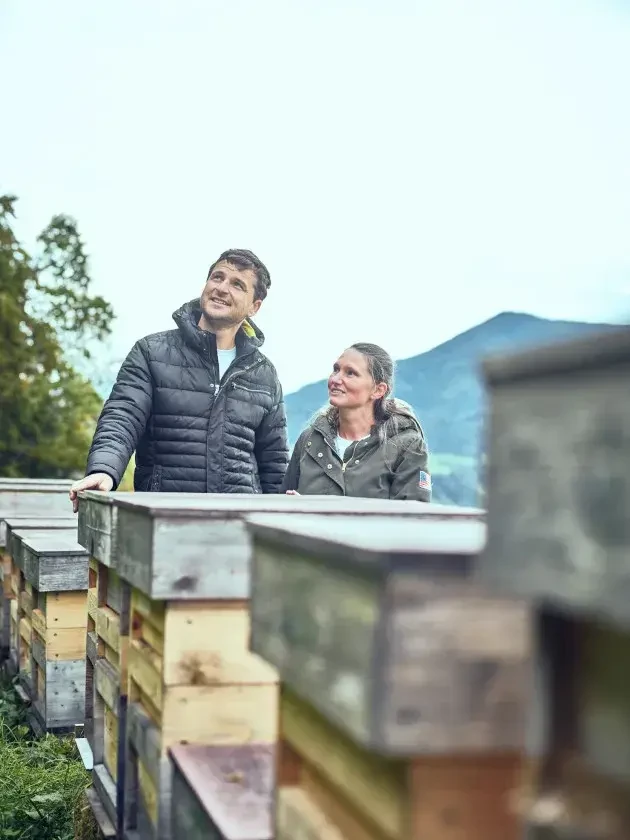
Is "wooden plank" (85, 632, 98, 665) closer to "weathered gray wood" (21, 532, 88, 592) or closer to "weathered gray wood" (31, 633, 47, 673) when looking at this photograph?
"weathered gray wood" (21, 532, 88, 592)

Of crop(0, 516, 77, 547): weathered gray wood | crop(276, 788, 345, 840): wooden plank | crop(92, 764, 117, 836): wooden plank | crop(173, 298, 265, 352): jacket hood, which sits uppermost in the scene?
crop(173, 298, 265, 352): jacket hood

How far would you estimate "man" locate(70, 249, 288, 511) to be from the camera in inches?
156

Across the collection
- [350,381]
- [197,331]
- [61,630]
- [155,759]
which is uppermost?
[197,331]

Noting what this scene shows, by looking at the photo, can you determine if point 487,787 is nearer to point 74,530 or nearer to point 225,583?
point 225,583

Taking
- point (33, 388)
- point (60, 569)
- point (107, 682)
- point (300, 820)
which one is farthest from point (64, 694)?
point (33, 388)

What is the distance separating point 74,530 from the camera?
5.24 m

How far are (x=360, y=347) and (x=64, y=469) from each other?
1435 cm

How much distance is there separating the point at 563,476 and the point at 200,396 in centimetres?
325

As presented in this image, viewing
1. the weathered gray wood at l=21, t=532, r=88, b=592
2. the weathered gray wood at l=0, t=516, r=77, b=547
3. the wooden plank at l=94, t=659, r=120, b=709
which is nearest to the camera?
the wooden plank at l=94, t=659, r=120, b=709

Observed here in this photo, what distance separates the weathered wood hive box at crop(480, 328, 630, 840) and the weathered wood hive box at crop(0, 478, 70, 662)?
17.6 feet

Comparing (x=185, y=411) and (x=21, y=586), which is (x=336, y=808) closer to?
(x=185, y=411)

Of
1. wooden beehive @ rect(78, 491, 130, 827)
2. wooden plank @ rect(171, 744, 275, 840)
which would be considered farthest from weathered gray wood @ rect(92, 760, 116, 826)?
wooden plank @ rect(171, 744, 275, 840)

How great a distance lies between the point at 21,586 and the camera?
17.1 ft

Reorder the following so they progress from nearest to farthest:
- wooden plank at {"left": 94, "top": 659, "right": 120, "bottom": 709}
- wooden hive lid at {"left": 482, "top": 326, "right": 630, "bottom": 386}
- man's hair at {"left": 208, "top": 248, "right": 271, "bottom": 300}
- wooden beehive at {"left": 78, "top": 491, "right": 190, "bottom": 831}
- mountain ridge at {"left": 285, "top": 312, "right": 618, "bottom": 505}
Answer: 1. wooden hive lid at {"left": 482, "top": 326, "right": 630, "bottom": 386}
2. wooden beehive at {"left": 78, "top": 491, "right": 190, "bottom": 831}
3. wooden plank at {"left": 94, "top": 659, "right": 120, "bottom": 709}
4. man's hair at {"left": 208, "top": 248, "right": 271, "bottom": 300}
5. mountain ridge at {"left": 285, "top": 312, "right": 618, "bottom": 505}
